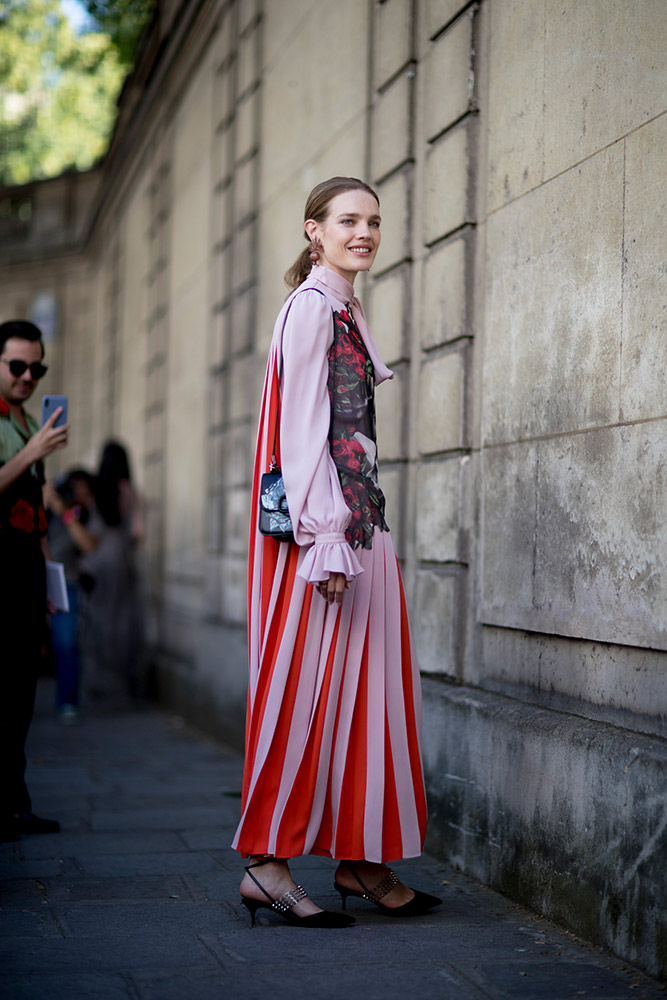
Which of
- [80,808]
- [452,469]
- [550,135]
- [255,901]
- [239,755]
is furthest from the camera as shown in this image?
[239,755]

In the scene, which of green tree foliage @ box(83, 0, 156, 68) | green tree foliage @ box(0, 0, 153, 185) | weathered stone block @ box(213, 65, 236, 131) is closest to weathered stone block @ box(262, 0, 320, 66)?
weathered stone block @ box(213, 65, 236, 131)

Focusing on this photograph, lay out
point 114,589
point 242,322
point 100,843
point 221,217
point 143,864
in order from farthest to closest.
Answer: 1. point 114,589
2. point 221,217
3. point 242,322
4. point 100,843
5. point 143,864

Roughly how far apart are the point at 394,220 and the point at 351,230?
168 cm

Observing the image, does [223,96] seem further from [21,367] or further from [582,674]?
[582,674]

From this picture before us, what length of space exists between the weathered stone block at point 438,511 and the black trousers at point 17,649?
149 centimetres

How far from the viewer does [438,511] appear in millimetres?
4715

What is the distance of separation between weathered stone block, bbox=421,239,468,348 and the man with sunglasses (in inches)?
57.5

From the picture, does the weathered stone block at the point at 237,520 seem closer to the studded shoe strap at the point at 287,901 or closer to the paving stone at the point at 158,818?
the paving stone at the point at 158,818

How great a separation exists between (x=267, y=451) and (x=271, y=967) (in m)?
1.36

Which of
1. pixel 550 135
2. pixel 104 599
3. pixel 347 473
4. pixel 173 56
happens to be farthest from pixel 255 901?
pixel 173 56

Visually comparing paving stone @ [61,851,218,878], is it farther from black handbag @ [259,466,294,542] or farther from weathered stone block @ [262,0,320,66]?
weathered stone block @ [262,0,320,66]

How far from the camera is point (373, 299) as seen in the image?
5.46m

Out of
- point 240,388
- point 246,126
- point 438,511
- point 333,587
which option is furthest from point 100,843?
point 246,126

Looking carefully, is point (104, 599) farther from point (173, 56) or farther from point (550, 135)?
point (550, 135)
